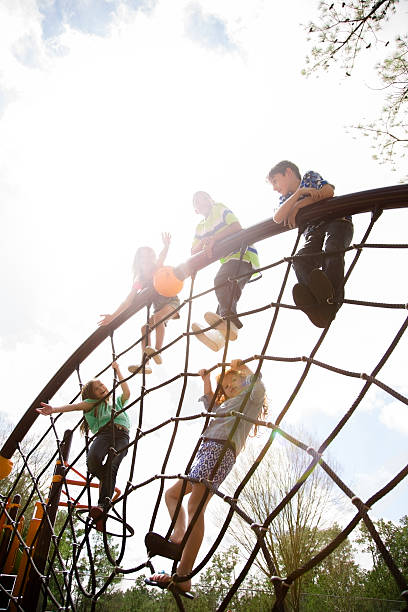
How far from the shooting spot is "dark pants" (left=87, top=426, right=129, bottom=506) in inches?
82.8

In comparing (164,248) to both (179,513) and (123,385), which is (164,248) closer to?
(123,385)

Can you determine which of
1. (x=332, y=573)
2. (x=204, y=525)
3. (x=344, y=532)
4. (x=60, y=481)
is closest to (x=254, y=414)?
(x=204, y=525)

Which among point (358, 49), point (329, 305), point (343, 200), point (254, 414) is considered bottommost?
point (254, 414)

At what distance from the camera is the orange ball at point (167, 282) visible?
71.9 inches

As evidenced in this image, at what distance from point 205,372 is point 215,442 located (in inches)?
11.2

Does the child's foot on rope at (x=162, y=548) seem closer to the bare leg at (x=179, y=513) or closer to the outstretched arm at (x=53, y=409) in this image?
the bare leg at (x=179, y=513)

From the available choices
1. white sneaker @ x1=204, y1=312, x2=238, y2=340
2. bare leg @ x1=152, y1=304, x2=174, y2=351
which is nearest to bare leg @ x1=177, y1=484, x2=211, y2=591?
white sneaker @ x1=204, y1=312, x2=238, y2=340

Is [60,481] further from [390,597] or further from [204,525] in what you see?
[390,597]

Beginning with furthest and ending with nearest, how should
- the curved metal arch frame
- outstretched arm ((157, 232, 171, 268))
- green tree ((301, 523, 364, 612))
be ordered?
1. green tree ((301, 523, 364, 612))
2. outstretched arm ((157, 232, 171, 268))
3. the curved metal arch frame

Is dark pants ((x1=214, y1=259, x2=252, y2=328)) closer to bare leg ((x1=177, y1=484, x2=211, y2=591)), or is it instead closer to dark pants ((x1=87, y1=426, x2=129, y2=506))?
bare leg ((x1=177, y1=484, x2=211, y2=591))

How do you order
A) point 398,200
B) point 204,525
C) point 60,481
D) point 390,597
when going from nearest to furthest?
point 398,200, point 204,525, point 60,481, point 390,597

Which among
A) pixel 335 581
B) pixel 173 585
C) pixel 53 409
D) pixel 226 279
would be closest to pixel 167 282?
pixel 226 279

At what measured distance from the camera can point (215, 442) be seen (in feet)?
4.43

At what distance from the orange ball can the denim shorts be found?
2.41 feet
